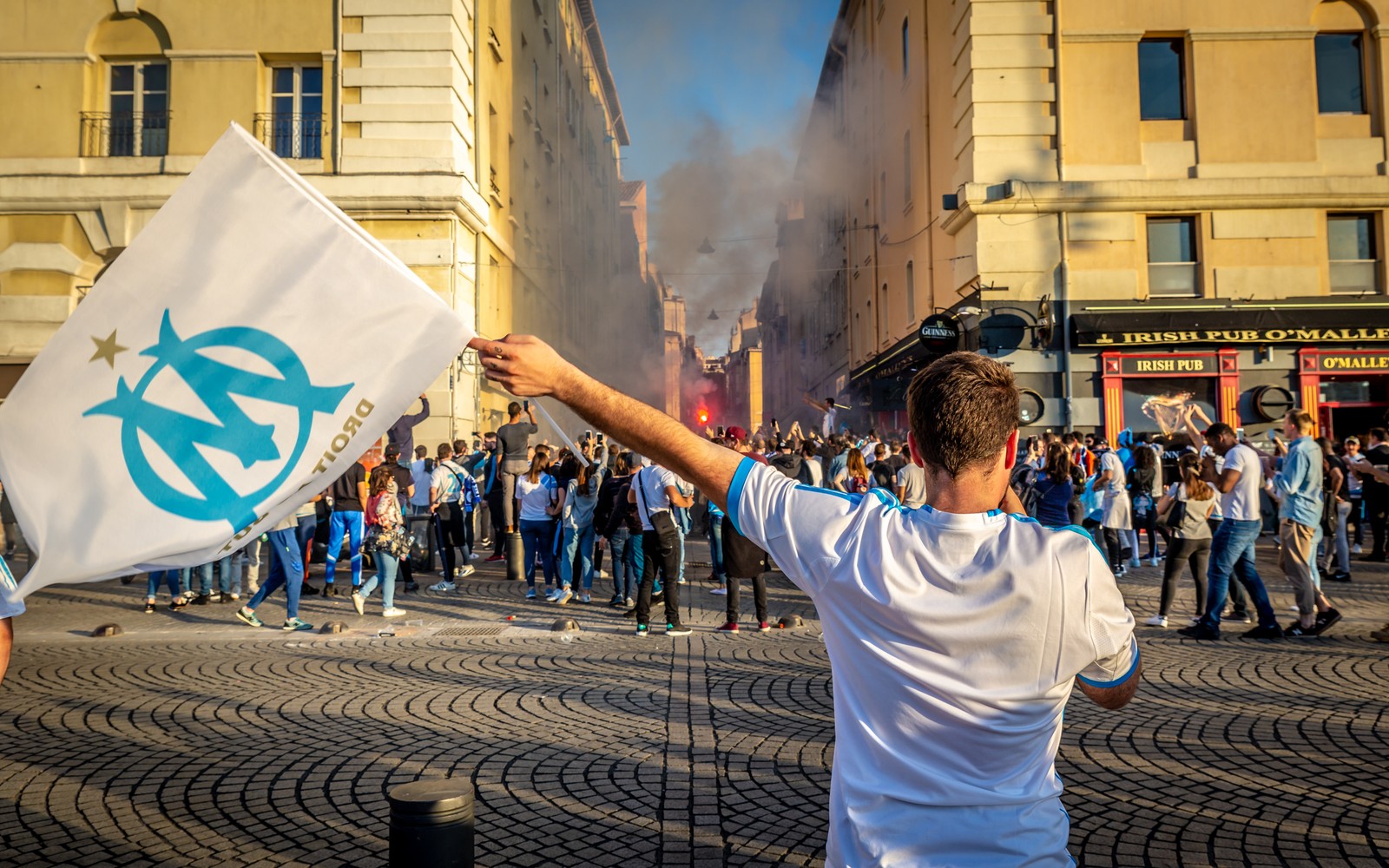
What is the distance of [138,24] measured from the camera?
687 inches

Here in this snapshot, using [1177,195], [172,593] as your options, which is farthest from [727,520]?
[1177,195]

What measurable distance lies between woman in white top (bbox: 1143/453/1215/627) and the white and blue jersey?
6.79 m

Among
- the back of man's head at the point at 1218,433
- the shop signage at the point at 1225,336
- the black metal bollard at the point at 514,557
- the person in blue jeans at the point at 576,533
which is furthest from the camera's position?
the shop signage at the point at 1225,336

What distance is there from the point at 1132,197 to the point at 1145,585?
9.06 meters

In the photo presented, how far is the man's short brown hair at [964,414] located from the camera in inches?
61.7

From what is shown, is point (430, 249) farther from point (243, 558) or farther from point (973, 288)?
point (973, 288)

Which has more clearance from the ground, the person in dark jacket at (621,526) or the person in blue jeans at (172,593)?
the person in dark jacket at (621,526)

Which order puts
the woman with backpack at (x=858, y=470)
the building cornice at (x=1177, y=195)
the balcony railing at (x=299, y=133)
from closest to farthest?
the woman with backpack at (x=858, y=470) → the building cornice at (x=1177, y=195) → the balcony railing at (x=299, y=133)

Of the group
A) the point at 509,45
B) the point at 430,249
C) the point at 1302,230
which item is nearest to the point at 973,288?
the point at 1302,230

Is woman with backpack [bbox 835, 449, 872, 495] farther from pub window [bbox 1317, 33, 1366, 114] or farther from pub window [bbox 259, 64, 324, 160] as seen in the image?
pub window [bbox 1317, 33, 1366, 114]

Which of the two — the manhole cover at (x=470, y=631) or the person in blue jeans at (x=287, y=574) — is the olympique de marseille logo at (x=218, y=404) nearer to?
the manhole cover at (x=470, y=631)

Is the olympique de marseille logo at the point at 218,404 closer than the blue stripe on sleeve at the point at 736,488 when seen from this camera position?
No

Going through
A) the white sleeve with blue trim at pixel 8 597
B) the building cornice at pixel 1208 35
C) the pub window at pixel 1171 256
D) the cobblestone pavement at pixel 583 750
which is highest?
the building cornice at pixel 1208 35

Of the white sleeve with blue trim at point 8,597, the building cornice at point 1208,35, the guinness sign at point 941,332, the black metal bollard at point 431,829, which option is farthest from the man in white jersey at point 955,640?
the building cornice at point 1208,35
